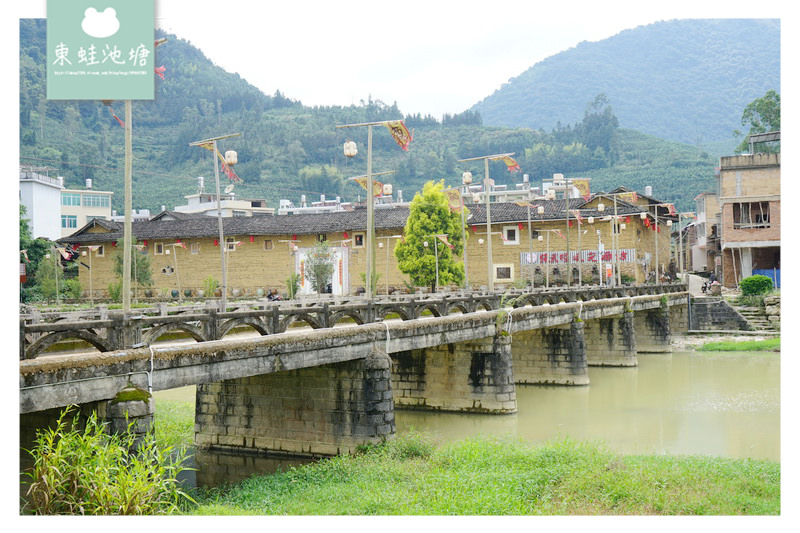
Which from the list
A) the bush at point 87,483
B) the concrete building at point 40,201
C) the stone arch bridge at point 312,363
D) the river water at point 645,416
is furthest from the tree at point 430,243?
the bush at point 87,483

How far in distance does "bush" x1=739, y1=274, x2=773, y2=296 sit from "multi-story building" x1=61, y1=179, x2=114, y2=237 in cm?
5686

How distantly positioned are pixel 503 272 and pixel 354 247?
39.2 ft

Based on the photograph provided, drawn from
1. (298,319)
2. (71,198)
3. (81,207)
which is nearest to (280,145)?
(81,207)

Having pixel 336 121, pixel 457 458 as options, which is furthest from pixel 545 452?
pixel 336 121

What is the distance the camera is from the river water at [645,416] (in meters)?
21.8

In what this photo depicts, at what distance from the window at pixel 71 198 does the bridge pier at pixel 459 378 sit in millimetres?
62158

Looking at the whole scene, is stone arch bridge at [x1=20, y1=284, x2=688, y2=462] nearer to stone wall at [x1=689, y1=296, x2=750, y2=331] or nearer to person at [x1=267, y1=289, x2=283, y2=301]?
stone wall at [x1=689, y1=296, x2=750, y2=331]

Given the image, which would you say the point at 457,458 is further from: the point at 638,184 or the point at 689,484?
the point at 638,184

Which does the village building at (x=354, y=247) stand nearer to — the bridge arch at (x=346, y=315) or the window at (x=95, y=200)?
the window at (x=95, y=200)

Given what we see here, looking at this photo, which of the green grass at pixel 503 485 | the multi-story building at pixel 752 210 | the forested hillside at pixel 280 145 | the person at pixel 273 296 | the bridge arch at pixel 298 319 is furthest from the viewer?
the forested hillside at pixel 280 145

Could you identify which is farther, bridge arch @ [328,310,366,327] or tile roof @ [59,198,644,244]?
tile roof @ [59,198,644,244]

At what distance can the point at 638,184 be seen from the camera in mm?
117375

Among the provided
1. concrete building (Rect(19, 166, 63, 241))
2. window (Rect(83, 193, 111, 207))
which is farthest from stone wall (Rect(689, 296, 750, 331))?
window (Rect(83, 193, 111, 207))

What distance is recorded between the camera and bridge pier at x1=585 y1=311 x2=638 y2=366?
1539 inches
